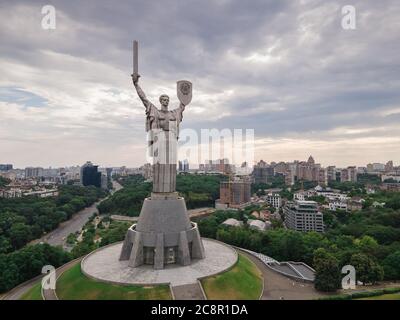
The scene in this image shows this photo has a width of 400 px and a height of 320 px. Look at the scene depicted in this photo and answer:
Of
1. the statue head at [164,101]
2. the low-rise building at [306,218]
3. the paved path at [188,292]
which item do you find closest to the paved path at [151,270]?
the paved path at [188,292]

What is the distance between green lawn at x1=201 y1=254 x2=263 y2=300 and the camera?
15109 mm

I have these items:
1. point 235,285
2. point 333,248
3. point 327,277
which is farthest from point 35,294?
point 333,248

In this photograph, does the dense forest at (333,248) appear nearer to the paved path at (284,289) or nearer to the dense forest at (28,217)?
the paved path at (284,289)

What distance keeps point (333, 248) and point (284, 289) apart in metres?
11.9

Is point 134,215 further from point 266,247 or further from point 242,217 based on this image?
point 266,247

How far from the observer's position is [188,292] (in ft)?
47.9

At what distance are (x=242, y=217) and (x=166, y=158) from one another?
35.5 m

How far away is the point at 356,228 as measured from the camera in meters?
37.2

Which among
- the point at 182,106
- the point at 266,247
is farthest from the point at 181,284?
the point at 266,247

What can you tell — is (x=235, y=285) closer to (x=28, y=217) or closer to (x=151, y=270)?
(x=151, y=270)

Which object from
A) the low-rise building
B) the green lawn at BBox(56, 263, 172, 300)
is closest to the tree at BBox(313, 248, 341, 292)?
the green lawn at BBox(56, 263, 172, 300)

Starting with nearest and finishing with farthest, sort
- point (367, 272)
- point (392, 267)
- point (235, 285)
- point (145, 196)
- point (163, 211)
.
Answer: point (235, 285) → point (163, 211) → point (367, 272) → point (392, 267) → point (145, 196)

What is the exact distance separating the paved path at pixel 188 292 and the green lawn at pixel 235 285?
0.41 meters
